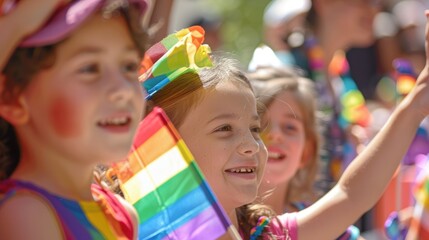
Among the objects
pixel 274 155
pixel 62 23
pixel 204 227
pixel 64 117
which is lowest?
pixel 204 227

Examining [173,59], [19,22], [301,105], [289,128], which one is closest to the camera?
[19,22]


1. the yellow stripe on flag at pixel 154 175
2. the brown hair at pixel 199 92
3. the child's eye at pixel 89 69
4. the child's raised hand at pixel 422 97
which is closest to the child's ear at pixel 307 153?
the brown hair at pixel 199 92

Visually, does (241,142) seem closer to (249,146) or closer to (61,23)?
(249,146)

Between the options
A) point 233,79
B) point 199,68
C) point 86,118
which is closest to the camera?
point 86,118

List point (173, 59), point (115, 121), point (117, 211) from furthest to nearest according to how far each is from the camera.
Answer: point (173, 59) → point (117, 211) → point (115, 121)

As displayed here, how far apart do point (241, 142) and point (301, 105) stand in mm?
1583

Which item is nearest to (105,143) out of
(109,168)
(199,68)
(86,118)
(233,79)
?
(86,118)

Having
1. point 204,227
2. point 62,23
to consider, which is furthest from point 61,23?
point 204,227

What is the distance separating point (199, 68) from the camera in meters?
3.05

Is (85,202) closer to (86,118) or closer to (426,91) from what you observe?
(86,118)

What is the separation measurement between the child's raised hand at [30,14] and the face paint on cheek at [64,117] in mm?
153

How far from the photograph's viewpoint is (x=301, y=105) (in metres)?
4.69

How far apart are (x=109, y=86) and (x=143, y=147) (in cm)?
38

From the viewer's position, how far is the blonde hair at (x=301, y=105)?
4633 millimetres
